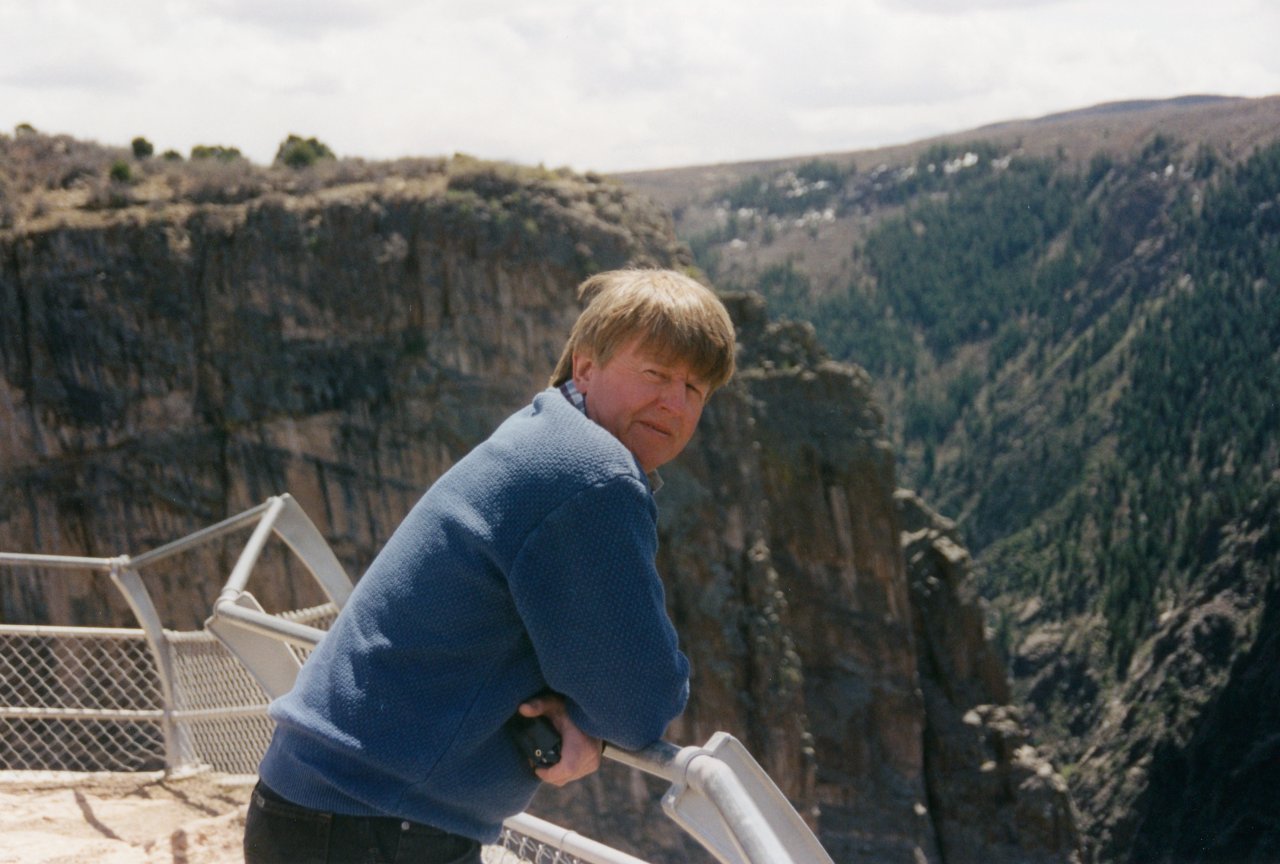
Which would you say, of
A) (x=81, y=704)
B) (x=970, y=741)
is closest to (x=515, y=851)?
(x=81, y=704)

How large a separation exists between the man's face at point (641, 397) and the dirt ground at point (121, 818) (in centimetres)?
301

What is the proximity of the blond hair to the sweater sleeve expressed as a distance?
0.31m

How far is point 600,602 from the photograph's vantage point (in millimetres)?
2531

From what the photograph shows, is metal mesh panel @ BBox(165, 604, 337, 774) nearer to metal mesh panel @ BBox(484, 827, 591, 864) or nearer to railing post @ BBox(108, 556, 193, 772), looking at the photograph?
railing post @ BBox(108, 556, 193, 772)

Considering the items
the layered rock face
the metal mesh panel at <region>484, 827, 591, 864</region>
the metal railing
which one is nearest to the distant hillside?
the layered rock face

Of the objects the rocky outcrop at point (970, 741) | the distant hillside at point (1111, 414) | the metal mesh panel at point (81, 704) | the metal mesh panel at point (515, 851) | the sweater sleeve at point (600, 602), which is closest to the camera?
the sweater sleeve at point (600, 602)

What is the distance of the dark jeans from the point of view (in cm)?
269

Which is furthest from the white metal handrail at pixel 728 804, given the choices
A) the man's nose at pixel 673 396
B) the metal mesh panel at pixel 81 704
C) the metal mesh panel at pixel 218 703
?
the metal mesh panel at pixel 81 704

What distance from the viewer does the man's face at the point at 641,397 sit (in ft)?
9.09

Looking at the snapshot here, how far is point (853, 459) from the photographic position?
37.7m

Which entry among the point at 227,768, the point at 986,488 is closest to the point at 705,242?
the point at 986,488

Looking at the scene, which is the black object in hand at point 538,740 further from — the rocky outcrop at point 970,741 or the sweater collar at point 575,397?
the rocky outcrop at point 970,741

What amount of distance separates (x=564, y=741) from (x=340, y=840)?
0.45m

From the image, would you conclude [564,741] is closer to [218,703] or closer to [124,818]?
[124,818]
